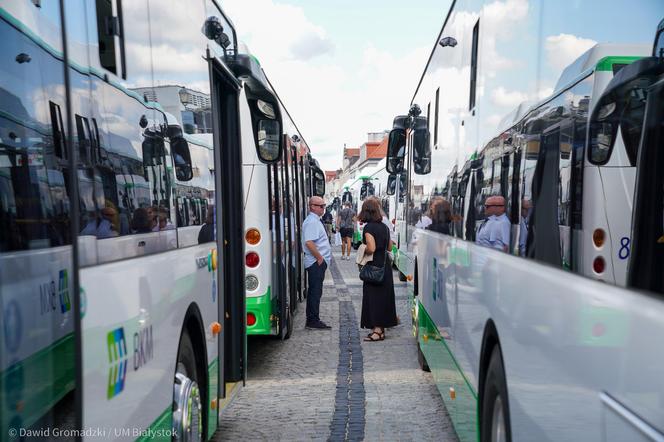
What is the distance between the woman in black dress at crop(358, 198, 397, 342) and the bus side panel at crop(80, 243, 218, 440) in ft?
20.8

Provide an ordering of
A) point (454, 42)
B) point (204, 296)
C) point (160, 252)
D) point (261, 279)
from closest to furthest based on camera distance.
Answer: point (160, 252), point (204, 296), point (454, 42), point (261, 279)

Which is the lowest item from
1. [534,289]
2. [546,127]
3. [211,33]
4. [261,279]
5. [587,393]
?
[261,279]

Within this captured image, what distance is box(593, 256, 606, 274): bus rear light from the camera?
238 cm

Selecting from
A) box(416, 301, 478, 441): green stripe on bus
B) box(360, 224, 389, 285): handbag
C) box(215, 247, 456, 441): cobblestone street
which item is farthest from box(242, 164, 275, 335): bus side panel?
box(416, 301, 478, 441): green stripe on bus

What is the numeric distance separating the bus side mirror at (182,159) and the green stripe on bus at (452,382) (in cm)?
201

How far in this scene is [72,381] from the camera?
2641 millimetres

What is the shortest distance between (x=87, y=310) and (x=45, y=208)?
350mm

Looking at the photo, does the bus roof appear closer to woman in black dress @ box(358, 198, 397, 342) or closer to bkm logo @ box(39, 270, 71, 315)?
bkm logo @ box(39, 270, 71, 315)

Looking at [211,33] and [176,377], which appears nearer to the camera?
[176,377]

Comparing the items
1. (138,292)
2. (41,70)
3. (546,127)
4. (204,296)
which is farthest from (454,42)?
(41,70)

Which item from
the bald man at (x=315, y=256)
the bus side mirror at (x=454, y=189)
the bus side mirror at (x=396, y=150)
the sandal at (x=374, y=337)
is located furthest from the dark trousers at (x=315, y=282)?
the bus side mirror at (x=454, y=189)

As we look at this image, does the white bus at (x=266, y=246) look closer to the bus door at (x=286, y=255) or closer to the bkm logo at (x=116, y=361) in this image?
the bus door at (x=286, y=255)

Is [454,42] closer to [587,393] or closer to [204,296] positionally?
[204,296]

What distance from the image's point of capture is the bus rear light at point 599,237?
2.40m
